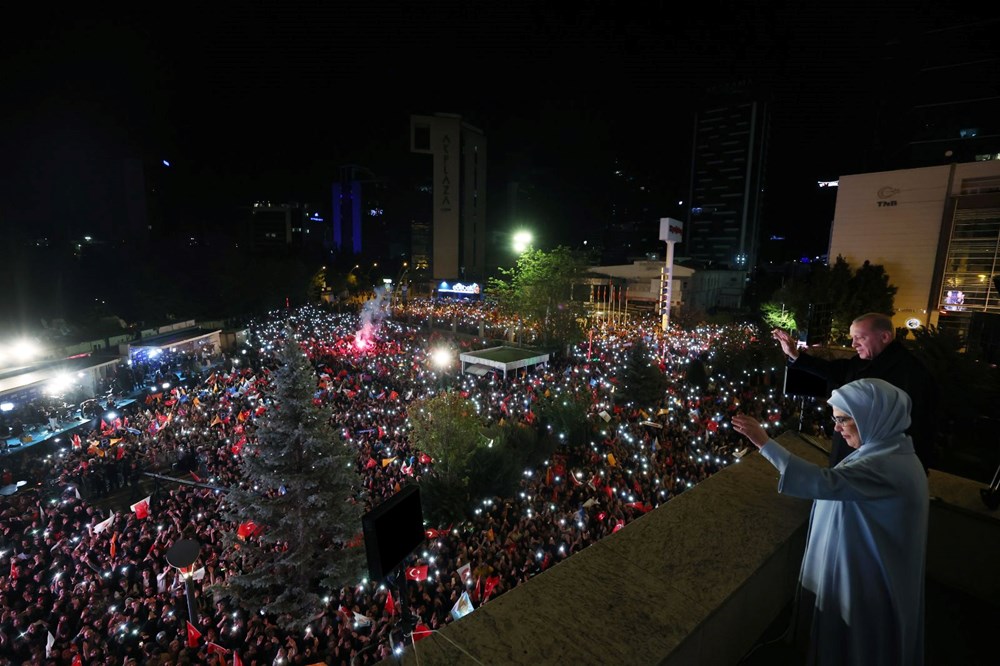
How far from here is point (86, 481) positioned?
12242 mm

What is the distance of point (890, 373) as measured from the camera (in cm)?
317

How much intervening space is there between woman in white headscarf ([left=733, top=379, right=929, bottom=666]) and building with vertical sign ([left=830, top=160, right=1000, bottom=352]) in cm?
3426

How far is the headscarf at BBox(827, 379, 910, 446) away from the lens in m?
2.16

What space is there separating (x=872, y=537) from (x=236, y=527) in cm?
1022

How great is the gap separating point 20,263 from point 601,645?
4222cm

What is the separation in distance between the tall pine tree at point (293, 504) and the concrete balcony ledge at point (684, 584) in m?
6.27

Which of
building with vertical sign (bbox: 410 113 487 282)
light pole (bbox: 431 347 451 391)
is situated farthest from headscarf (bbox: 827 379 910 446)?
building with vertical sign (bbox: 410 113 487 282)

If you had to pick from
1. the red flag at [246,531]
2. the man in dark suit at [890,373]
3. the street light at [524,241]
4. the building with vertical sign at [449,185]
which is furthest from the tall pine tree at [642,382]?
the building with vertical sign at [449,185]

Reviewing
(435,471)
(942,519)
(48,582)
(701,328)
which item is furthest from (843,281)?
(48,582)

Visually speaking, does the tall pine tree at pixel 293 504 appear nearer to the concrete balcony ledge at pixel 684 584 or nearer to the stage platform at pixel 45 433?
the concrete balcony ledge at pixel 684 584

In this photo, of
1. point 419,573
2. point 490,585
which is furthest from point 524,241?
point 490,585

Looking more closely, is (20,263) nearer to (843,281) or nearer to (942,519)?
(942,519)

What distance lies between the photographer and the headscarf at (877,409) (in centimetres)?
216

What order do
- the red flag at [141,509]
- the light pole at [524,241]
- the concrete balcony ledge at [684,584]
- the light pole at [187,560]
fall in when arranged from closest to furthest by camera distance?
the concrete balcony ledge at [684,584], the light pole at [187,560], the red flag at [141,509], the light pole at [524,241]
